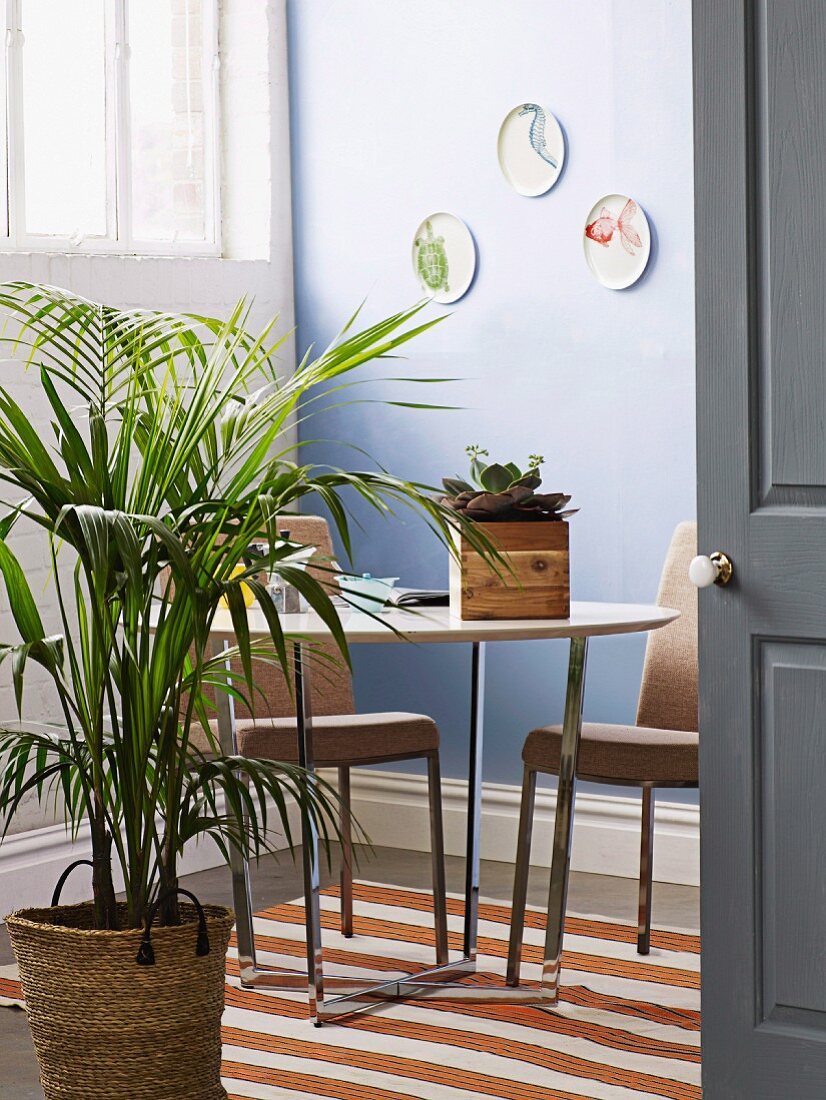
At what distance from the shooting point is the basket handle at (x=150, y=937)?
233 cm

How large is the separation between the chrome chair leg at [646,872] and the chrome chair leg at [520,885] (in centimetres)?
28

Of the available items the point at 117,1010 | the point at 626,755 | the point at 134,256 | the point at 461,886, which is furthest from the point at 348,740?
the point at 134,256

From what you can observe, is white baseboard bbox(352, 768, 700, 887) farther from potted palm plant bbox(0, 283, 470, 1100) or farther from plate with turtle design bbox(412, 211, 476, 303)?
potted palm plant bbox(0, 283, 470, 1100)

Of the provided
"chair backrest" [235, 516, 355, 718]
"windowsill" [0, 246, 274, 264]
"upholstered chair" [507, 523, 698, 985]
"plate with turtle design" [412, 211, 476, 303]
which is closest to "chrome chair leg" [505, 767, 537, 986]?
"upholstered chair" [507, 523, 698, 985]

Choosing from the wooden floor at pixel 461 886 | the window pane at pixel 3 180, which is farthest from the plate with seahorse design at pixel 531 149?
the wooden floor at pixel 461 886

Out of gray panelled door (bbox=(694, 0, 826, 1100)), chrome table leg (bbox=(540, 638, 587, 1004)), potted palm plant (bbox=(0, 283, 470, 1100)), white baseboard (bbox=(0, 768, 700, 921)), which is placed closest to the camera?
potted palm plant (bbox=(0, 283, 470, 1100))

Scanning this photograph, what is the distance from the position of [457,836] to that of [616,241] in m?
1.70

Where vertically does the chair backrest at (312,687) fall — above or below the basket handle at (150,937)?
above

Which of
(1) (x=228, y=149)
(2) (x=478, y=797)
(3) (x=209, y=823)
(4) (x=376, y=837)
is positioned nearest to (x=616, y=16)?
(1) (x=228, y=149)

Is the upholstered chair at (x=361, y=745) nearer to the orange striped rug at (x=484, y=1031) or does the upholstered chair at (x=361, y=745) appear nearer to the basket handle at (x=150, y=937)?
the orange striped rug at (x=484, y=1031)

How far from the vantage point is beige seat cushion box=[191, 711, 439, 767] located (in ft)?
11.4

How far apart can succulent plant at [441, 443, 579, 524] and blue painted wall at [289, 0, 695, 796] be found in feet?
3.37

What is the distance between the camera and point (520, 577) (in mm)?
3137

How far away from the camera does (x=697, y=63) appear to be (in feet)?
8.57
